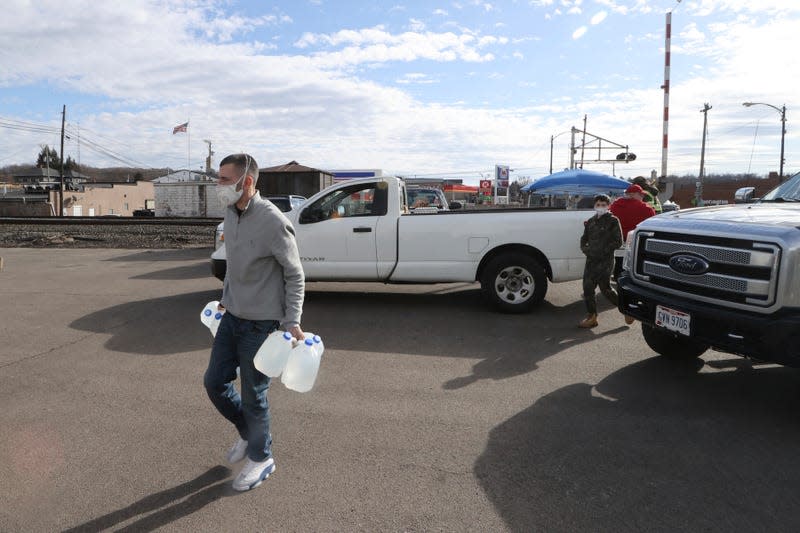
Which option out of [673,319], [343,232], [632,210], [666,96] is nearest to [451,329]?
[343,232]

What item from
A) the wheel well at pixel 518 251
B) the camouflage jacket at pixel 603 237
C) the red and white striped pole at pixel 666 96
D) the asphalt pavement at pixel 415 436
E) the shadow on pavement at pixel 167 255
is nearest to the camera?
the asphalt pavement at pixel 415 436

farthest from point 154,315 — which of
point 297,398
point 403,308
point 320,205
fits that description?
point 297,398

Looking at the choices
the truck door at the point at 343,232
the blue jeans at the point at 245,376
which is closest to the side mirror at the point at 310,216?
the truck door at the point at 343,232

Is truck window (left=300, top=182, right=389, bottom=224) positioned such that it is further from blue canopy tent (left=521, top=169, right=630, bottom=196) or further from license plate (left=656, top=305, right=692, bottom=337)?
blue canopy tent (left=521, top=169, right=630, bottom=196)

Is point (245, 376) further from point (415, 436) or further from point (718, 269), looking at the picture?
point (718, 269)

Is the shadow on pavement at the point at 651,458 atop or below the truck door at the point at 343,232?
below

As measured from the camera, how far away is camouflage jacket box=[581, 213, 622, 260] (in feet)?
22.0

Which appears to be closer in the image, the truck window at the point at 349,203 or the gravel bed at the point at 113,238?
the truck window at the point at 349,203

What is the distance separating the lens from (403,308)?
8.16 m

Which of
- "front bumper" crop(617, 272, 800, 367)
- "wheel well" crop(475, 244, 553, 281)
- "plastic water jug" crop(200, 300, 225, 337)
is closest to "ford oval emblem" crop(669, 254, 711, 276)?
"front bumper" crop(617, 272, 800, 367)

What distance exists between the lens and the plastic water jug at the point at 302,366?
2994 millimetres

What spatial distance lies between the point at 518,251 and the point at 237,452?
5206mm

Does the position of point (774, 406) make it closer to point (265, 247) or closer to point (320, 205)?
point (265, 247)

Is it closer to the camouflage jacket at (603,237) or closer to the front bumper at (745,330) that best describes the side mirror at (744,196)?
the camouflage jacket at (603,237)
